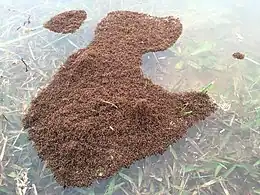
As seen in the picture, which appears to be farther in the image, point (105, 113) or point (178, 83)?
point (178, 83)

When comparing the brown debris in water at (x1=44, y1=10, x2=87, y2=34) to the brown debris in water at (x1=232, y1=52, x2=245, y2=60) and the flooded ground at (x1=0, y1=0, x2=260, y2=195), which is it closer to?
the flooded ground at (x1=0, y1=0, x2=260, y2=195)

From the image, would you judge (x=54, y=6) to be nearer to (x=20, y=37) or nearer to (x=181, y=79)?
(x=20, y=37)

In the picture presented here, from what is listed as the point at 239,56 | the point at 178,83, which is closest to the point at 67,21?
the point at 178,83

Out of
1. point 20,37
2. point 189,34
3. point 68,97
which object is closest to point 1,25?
point 20,37

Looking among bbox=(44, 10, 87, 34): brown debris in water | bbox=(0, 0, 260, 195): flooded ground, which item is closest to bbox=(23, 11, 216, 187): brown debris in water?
bbox=(0, 0, 260, 195): flooded ground

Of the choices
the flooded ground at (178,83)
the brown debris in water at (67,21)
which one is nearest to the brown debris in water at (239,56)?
the flooded ground at (178,83)

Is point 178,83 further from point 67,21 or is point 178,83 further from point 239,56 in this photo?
point 67,21
